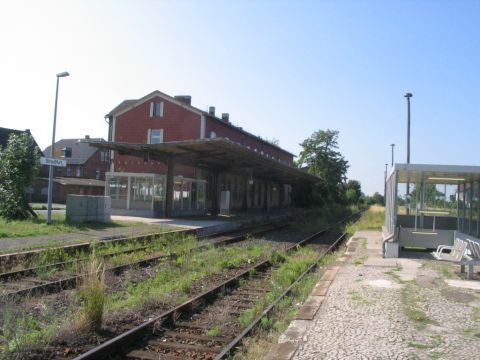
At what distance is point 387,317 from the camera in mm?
7090

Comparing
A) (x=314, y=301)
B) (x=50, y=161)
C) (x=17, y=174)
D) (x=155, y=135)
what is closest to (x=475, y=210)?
(x=314, y=301)

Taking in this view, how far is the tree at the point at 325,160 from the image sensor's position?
77863mm

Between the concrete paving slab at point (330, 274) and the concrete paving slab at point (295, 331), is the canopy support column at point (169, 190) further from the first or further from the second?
the concrete paving slab at point (295, 331)

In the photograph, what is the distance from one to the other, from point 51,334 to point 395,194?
10482mm

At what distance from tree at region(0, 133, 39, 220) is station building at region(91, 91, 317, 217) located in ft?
12.5

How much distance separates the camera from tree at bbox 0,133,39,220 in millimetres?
20922

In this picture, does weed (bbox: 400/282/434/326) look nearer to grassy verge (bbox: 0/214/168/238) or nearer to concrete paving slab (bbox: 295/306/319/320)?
concrete paving slab (bbox: 295/306/319/320)

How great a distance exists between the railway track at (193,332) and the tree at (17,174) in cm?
1447

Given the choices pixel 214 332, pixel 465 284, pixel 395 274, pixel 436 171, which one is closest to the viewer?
pixel 214 332

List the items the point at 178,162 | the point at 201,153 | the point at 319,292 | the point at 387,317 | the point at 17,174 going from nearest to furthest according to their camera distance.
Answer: the point at 387,317
the point at 319,292
the point at 17,174
the point at 201,153
the point at 178,162

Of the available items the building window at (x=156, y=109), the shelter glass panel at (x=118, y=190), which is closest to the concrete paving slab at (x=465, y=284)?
the shelter glass panel at (x=118, y=190)

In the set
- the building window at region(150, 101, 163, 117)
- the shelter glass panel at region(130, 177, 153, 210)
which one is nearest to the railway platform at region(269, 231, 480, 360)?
the shelter glass panel at region(130, 177, 153, 210)

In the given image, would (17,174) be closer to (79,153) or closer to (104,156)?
(104,156)

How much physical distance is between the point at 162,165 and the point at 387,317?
3259 cm
